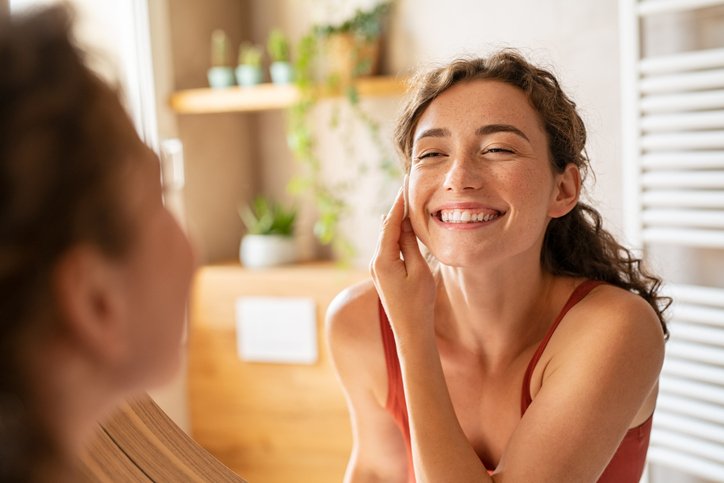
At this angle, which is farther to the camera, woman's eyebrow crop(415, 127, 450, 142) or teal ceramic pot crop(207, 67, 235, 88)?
teal ceramic pot crop(207, 67, 235, 88)

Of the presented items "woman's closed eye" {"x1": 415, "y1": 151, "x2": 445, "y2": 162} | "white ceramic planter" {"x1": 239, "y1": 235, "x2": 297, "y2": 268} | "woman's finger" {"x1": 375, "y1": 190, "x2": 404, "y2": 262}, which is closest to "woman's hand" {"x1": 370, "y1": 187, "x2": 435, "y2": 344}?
"woman's finger" {"x1": 375, "y1": 190, "x2": 404, "y2": 262}

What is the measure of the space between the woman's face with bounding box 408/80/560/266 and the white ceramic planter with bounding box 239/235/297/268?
1.66 metres

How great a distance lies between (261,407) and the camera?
284 centimetres

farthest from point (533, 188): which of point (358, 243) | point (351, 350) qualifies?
point (358, 243)

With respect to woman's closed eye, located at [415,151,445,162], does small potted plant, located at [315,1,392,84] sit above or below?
above

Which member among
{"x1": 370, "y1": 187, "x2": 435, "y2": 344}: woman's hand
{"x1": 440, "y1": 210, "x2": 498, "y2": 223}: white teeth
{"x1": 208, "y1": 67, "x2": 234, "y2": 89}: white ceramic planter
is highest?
{"x1": 208, "y1": 67, "x2": 234, "y2": 89}: white ceramic planter

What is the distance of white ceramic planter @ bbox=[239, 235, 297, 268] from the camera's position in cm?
282

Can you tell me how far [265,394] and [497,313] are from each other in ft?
5.56

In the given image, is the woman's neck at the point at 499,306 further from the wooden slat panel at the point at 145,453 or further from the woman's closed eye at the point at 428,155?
the wooden slat panel at the point at 145,453

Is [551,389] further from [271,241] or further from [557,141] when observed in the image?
[271,241]

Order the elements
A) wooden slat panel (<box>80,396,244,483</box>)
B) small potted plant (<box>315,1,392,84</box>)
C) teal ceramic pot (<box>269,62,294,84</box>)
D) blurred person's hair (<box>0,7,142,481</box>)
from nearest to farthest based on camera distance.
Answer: blurred person's hair (<box>0,7,142,481</box>), wooden slat panel (<box>80,396,244,483</box>), small potted plant (<box>315,1,392,84</box>), teal ceramic pot (<box>269,62,294,84</box>)

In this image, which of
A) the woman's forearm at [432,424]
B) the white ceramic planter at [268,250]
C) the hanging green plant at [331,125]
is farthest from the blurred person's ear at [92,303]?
the white ceramic planter at [268,250]

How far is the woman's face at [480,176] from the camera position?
1.12 metres

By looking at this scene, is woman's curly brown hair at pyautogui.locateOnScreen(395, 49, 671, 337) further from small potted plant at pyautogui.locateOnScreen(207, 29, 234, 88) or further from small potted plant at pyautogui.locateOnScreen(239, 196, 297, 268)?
small potted plant at pyautogui.locateOnScreen(207, 29, 234, 88)
